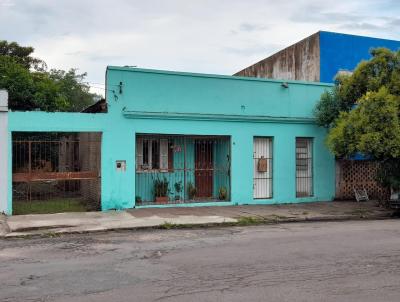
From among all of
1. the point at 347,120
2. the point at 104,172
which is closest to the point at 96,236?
the point at 104,172

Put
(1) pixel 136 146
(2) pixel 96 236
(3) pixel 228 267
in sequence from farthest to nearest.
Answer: (1) pixel 136 146
(2) pixel 96 236
(3) pixel 228 267

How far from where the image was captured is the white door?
1748 centimetres

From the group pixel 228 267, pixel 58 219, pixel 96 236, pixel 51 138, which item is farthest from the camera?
pixel 51 138

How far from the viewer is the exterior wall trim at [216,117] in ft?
50.6

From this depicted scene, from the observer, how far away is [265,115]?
17.4 meters

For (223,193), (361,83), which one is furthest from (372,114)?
(223,193)

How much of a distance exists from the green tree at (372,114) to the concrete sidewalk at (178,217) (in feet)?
6.00

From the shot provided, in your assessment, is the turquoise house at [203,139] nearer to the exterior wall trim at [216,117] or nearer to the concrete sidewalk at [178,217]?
the exterior wall trim at [216,117]

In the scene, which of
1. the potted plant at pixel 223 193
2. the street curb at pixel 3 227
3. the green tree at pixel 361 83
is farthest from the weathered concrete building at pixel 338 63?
the street curb at pixel 3 227

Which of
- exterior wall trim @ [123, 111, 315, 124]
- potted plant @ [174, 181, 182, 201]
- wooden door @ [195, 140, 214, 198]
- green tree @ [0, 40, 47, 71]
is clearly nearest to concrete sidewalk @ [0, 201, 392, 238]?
potted plant @ [174, 181, 182, 201]

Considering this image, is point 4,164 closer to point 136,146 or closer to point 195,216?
point 136,146

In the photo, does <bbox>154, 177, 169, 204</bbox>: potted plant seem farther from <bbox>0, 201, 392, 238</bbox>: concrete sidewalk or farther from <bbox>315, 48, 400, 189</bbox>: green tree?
<bbox>315, 48, 400, 189</bbox>: green tree

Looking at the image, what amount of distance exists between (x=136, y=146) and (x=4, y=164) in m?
4.43

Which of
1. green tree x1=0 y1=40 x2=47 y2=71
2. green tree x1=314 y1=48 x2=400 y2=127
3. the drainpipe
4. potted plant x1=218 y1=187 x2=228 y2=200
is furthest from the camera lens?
green tree x1=0 y1=40 x2=47 y2=71
